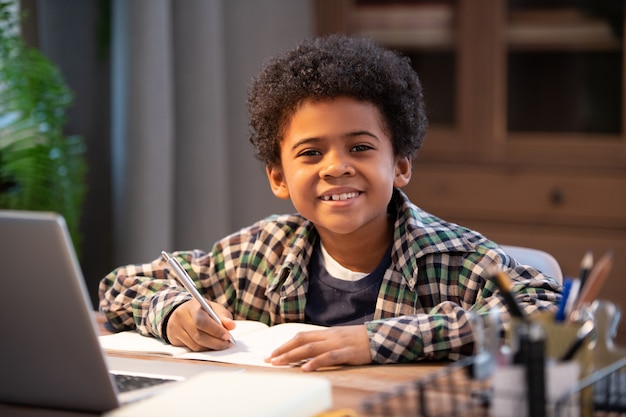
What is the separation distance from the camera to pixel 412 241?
1560 millimetres

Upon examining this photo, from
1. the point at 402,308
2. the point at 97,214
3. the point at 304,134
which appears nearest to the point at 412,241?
the point at 402,308

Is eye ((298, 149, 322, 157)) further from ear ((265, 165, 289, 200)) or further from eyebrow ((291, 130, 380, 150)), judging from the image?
ear ((265, 165, 289, 200))

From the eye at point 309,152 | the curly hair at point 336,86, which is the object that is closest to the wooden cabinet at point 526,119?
the curly hair at point 336,86

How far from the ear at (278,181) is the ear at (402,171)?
0.60ft

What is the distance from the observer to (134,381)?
1.17 meters

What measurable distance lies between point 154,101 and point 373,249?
132cm

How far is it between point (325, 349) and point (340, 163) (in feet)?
1.17

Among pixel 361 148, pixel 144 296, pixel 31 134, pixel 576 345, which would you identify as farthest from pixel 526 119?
pixel 576 345

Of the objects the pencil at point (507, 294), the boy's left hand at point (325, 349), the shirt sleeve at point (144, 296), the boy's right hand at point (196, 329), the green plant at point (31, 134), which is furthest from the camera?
the green plant at point (31, 134)

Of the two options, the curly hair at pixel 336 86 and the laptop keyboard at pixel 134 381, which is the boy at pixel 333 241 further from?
the laptop keyboard at pixel 134 381

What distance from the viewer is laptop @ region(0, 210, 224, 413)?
0.98 metres

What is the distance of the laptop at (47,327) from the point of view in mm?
978

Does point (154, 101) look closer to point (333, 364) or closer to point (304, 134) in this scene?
point (304, 134)

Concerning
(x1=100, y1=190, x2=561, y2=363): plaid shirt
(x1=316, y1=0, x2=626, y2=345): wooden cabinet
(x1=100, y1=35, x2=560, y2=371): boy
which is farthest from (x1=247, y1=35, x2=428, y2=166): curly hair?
(x1=316, y1=0, x2=626, y2=345): wooden cabinet
